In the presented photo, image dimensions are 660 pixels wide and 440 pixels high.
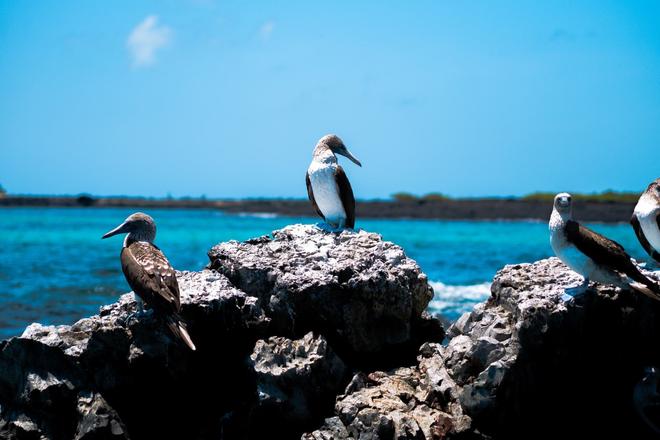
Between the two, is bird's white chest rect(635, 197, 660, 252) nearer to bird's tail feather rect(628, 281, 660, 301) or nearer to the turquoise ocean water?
bird's tail feather rect(628, 281, 660, 301)

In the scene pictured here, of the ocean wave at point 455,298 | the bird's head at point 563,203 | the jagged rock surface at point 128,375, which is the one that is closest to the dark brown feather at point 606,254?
the bird's head at point 563,203

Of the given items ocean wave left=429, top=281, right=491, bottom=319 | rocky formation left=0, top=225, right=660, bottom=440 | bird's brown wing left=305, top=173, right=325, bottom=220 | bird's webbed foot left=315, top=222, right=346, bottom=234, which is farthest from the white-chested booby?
ocean wave left=429, top=281, right=491, bottom=319

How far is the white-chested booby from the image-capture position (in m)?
8.01

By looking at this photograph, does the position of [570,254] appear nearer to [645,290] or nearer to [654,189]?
[645,290]

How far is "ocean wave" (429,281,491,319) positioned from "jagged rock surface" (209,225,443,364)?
7.84 m

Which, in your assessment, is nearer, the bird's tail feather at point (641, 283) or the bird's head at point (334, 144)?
the bird's tail feather at point (641, 283)

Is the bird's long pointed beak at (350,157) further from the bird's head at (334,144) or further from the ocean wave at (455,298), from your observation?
the ocean wave at (455,298)

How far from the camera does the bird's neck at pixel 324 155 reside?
8945 mm

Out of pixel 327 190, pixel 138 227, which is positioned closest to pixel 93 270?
pixel 327 190

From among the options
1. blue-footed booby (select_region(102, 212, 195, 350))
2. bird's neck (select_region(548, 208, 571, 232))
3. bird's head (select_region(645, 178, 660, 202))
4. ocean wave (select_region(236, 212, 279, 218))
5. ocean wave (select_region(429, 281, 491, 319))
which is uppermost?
bird's head (select_region(645, 178, 660, 202))

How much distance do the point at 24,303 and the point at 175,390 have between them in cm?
1065

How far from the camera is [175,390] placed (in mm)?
6527

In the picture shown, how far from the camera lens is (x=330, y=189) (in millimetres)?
8781

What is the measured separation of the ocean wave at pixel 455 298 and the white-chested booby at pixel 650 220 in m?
7.03
